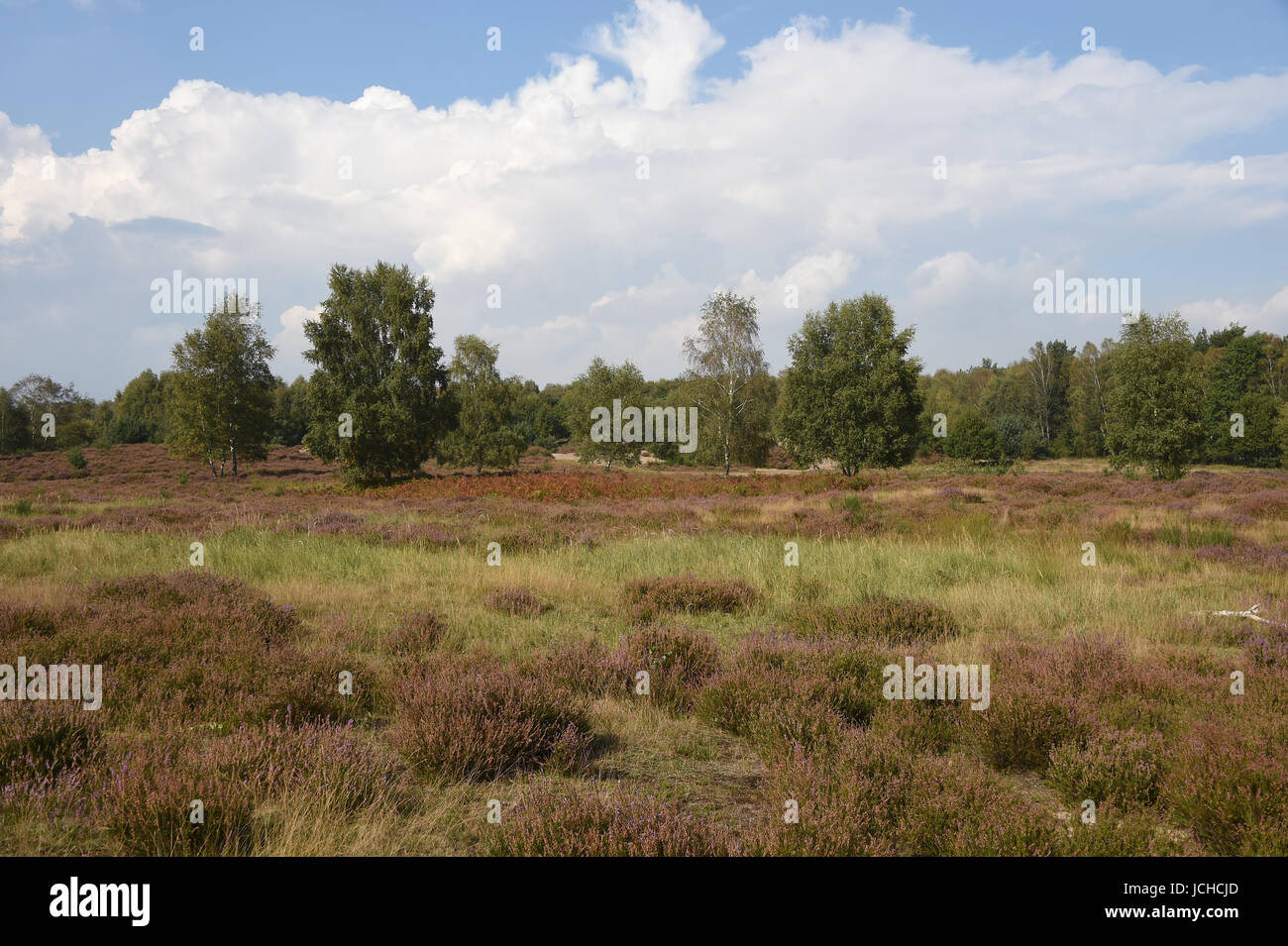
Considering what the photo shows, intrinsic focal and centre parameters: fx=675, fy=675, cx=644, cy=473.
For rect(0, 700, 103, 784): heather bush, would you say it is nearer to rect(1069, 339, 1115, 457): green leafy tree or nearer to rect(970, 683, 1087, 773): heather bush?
rect(970, 683, 1087, 773): heather bush

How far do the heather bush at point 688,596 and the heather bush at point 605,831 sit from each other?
471 centimetres

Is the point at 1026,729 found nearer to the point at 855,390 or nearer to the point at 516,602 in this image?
the point at 516,602

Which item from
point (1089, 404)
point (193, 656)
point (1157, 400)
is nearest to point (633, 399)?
point (1157, 400)

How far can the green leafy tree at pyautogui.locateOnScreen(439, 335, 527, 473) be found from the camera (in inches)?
1844

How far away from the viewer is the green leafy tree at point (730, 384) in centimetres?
4597

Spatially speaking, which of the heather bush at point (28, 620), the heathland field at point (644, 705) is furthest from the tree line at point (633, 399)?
the heather bush at point (28, 620)

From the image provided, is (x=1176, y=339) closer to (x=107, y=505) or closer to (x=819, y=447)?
(x=819, y=447)

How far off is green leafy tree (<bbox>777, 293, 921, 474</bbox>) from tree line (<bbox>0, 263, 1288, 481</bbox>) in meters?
0.08

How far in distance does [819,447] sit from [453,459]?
25.1m

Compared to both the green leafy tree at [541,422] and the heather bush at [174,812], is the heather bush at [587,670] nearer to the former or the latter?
the heather bush at [174,812]

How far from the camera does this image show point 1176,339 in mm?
34219

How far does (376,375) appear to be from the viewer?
37.9 metres

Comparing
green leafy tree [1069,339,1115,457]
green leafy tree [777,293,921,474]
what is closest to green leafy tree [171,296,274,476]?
green leafy tree [777,293,921,474]
